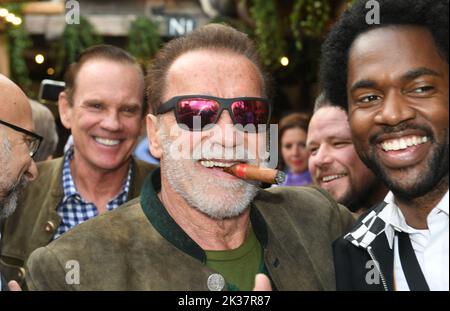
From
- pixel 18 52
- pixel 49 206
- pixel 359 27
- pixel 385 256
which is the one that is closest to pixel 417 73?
pixel 359 27

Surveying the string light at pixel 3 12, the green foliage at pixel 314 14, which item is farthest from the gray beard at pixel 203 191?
the string light at pixel 3 12

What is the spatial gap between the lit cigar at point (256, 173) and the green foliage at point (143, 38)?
5950 mm

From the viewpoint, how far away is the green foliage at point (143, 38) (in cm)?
822

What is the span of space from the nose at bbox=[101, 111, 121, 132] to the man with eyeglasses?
1.03 meters

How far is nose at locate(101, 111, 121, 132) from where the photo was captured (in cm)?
389

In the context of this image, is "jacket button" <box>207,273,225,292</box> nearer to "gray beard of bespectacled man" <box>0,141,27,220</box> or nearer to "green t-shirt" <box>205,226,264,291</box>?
"green t-shirt" <box>205,226,264,291</box>

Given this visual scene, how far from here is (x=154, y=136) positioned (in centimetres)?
281

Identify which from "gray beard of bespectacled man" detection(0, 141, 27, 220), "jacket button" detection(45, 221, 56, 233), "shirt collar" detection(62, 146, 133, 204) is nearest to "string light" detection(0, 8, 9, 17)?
"shirt collar" detection(62, 146, 133, 204)

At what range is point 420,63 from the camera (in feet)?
7.18

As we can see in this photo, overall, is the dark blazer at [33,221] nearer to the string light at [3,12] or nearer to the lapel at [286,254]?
the lapel at [286,254]

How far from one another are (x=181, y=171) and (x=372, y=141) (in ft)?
2.65

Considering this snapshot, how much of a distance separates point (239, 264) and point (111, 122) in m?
1.69
